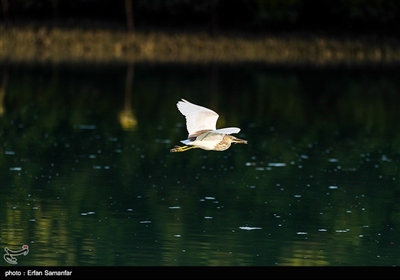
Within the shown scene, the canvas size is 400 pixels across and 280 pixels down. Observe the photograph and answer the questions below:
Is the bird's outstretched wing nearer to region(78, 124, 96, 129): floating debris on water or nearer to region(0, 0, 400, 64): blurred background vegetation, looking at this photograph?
region(78, 124, 96, 129): floating debris on water

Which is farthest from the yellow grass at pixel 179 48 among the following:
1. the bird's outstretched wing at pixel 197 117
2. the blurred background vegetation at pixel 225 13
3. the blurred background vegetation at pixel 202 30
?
the bird's outstretched wing at pixel 197 117

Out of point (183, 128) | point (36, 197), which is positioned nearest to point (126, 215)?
point (36, 197)

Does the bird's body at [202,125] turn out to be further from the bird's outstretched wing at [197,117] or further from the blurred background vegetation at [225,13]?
the blurred background vegetation at [225,13]

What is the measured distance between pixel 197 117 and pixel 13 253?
295 centimetres

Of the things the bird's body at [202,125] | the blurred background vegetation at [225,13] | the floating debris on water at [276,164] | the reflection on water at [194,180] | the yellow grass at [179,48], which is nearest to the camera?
the bird's body at [202,125]

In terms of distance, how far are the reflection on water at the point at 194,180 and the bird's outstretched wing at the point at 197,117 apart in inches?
67.5

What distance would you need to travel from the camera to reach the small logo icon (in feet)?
47.2

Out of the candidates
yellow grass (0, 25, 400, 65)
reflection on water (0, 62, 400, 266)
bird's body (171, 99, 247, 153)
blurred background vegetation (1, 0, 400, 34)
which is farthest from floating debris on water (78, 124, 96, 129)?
blurred background vegetation (1, 0, 400, 34)

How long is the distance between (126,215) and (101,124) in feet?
39.8

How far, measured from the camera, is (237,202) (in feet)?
61.7

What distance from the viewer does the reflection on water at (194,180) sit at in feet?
50.8

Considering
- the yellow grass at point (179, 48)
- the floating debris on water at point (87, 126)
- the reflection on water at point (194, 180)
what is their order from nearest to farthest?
the reflection on water at point (194, 180) → the floating debris on water at point (87, 126) → the yellow grass at point (179, 48)

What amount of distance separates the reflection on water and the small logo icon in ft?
0.52

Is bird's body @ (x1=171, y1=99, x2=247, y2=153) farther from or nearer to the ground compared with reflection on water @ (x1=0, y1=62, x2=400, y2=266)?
farther from the ground
